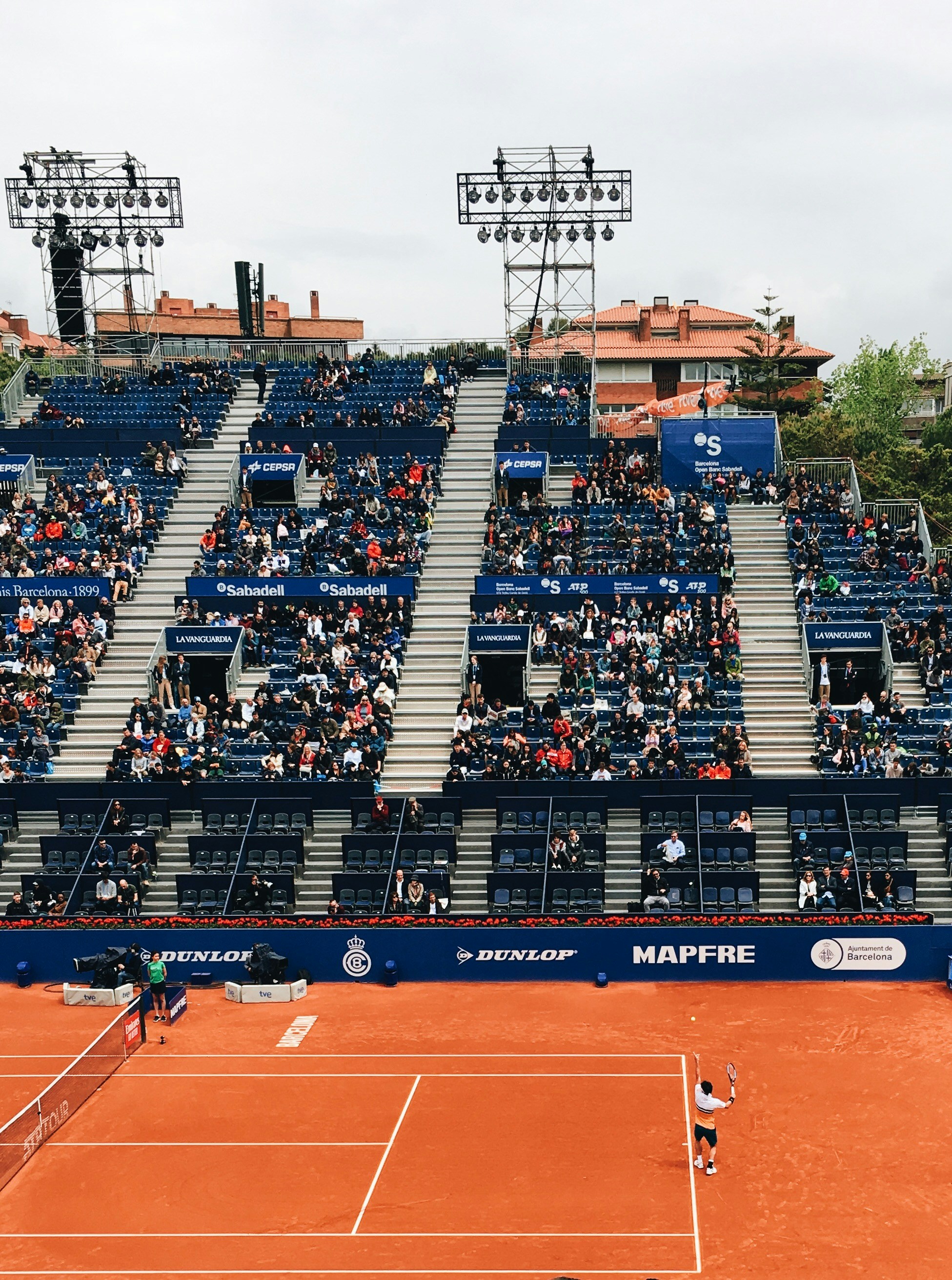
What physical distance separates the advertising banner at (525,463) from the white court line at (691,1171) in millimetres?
26411

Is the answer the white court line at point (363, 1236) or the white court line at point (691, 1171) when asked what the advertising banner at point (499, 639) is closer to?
the white court line at point (691, 1171)

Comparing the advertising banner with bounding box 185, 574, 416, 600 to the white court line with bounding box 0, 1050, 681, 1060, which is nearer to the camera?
the white court line with bounding box 0, 1050, 681, 1060

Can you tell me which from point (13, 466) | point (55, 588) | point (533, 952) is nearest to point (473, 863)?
point (533, 952)

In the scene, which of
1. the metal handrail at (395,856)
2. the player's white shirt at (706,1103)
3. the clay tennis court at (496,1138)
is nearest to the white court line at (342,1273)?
the clay tennis court at (496,1138)

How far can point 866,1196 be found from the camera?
1939cm

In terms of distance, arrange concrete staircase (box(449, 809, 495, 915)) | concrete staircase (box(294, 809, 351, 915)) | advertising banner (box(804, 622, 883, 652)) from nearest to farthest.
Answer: concrete staircase (box(449, 809, 495, 915))
concrete staircase (box(294, 809, 351, 915))
advertising banner (box(804, 622, 883, 652))

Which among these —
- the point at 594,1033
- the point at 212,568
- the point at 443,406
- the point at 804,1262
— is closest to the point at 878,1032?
the point at 594,1033

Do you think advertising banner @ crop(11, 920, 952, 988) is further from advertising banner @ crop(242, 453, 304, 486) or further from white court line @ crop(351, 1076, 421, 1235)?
advertising banner @ crop(242, 453, 304, 486)

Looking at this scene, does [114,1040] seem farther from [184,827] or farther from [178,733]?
[178,733]

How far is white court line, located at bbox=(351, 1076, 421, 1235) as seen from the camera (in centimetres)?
1931

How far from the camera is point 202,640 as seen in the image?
40.0 meters

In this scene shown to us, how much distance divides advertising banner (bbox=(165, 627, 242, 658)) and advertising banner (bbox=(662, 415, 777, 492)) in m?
16.4

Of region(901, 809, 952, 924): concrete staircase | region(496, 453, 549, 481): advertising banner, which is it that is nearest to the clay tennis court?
region(901, 809, 952, 924): concrete staircase

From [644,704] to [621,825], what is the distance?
13.1ft
